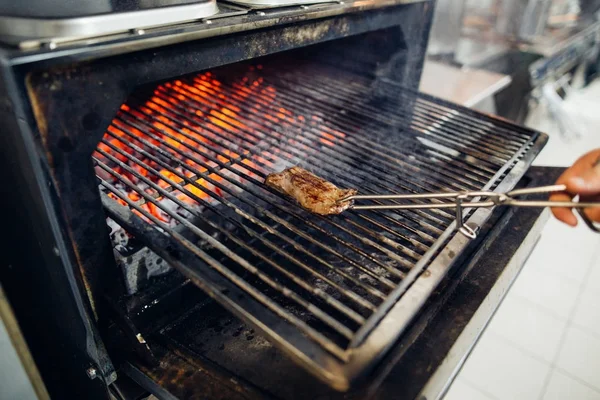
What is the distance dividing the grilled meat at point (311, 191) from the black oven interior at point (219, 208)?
5cm

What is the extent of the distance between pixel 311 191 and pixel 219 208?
387 millimetres

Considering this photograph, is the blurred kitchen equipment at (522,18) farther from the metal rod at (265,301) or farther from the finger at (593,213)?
the metal rod at (265,301)

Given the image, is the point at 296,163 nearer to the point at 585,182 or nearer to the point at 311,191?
the point at 311,191

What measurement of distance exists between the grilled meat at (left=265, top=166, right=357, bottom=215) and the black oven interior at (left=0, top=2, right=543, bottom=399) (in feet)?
0.16

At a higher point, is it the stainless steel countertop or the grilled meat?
the grilled meat

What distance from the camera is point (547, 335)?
9.60 feet

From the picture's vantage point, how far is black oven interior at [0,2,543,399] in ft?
3.25

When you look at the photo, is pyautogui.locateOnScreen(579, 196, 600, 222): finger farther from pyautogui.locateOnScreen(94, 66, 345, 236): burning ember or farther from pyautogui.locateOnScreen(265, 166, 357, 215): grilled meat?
pyautogui.locateOnScreen(94, 66, 345, 236): burning ember


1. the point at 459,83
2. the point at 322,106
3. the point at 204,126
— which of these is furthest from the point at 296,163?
the point at 459,83

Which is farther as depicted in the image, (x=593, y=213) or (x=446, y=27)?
(x=446, y=27)

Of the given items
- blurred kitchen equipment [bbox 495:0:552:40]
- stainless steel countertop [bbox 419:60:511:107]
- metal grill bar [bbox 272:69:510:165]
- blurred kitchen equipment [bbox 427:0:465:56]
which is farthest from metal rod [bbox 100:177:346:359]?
blurred kitchen equipment [bbox 495:0:552:40]

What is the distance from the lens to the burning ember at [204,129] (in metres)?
1.72

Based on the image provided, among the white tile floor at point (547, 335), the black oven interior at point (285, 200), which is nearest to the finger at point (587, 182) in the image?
Result: the black oven interior at point (285, 200)

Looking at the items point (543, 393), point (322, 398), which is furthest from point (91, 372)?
point (543, 393)
